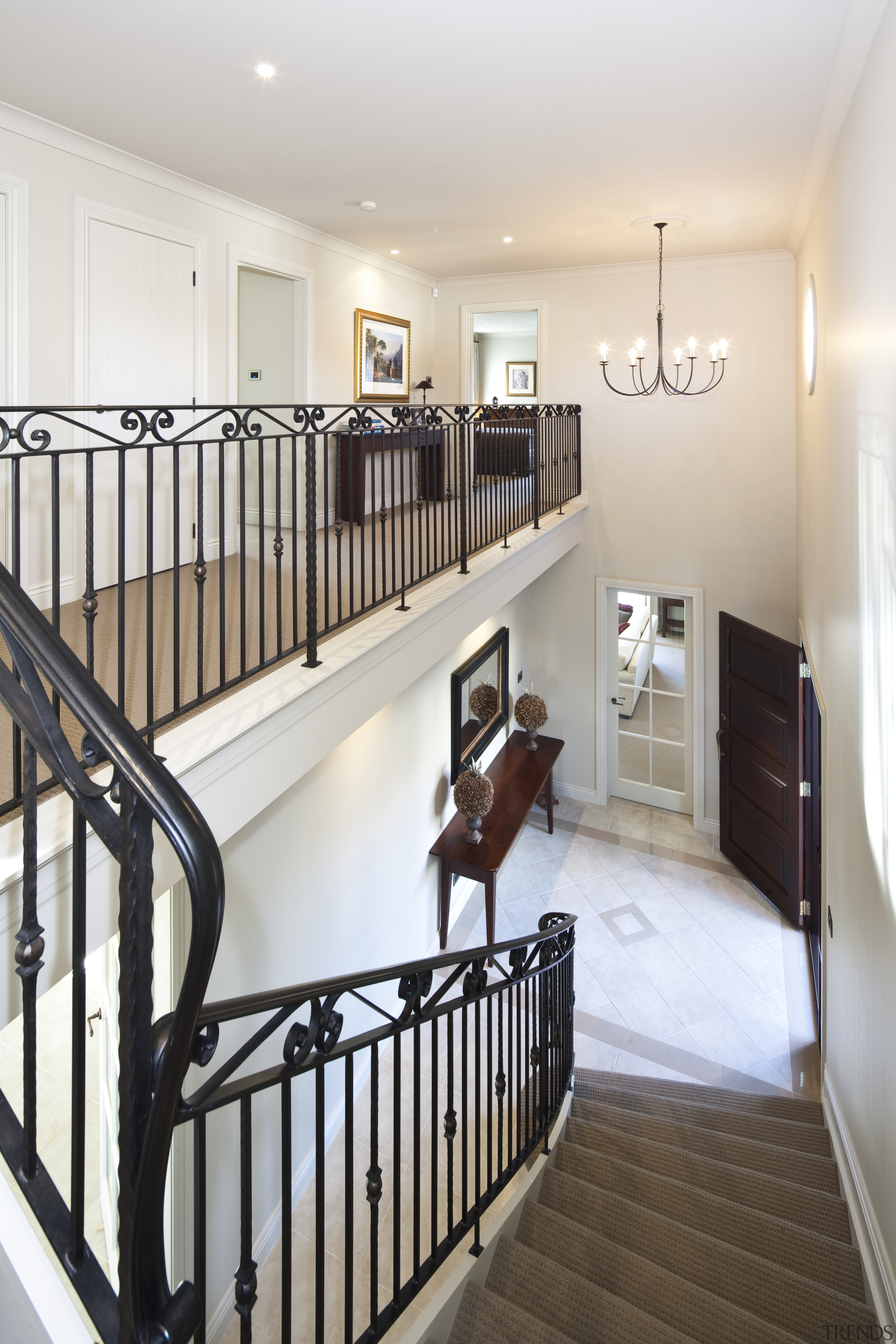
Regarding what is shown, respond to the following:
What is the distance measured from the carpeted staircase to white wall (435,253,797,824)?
13.8 feet

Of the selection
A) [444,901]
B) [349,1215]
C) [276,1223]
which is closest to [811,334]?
[444,901]

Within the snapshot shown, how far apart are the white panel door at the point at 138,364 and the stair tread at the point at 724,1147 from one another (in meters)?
3.30

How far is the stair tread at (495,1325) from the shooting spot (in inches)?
79.7

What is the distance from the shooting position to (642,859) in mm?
A: 6797

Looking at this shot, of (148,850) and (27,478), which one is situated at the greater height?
(27,478)

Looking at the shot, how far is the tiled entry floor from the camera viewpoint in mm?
4645

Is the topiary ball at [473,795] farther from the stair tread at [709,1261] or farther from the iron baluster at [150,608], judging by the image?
the iron baluster at [150,608]

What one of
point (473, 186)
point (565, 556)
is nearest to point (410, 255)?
point (473, 186)

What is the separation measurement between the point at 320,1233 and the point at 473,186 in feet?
15.8

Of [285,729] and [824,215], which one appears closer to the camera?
[285,729]

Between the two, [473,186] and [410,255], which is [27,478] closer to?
[473,186]

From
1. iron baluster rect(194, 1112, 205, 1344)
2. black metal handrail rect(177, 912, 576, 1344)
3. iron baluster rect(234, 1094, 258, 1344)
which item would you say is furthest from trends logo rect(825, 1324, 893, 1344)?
iron baluster rect(194, 1112, 205, 1344)

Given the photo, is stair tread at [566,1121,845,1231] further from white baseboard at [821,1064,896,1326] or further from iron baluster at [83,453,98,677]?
iron baluster at [83,453,98,677]

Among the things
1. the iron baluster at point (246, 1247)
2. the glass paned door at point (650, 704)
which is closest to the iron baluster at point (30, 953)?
the iron baluster at point (246, 1247)
